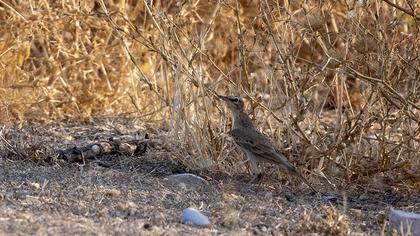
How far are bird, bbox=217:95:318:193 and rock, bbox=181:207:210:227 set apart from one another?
3.64 feet

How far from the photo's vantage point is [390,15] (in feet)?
22.9

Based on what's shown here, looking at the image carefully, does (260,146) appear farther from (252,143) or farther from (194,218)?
(194,218)

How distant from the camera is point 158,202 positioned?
5.75 metres

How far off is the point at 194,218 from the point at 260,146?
128cm

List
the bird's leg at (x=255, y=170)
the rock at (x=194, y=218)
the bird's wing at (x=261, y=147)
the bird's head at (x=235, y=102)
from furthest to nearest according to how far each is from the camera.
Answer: the bird's head at (x=235, y=102)
the bird's leg at (x=255, y=170)
the bird's wing at (x=261, y=147)
the rock at (x=194, y=218)

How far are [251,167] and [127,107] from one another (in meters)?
2.54

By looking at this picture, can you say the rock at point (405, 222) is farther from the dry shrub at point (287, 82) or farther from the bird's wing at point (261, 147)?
the bird's wing at point (261, 147)

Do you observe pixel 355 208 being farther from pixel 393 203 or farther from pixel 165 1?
pixel 165 1

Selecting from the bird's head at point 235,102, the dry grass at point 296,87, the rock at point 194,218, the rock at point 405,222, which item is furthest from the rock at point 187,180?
the rock at point 405,222

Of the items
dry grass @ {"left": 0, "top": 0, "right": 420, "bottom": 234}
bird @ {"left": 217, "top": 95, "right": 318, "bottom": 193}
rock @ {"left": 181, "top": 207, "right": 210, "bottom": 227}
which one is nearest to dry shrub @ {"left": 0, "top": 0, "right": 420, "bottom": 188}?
dry grass @ {"left": 0, "top": 0, "right": 420, "bottom": 234}

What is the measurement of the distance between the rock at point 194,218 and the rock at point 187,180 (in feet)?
2.98

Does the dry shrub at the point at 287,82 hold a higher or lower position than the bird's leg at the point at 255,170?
higher

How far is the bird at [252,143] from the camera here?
20.7 ft

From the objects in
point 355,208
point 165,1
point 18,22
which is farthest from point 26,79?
point 355,208
